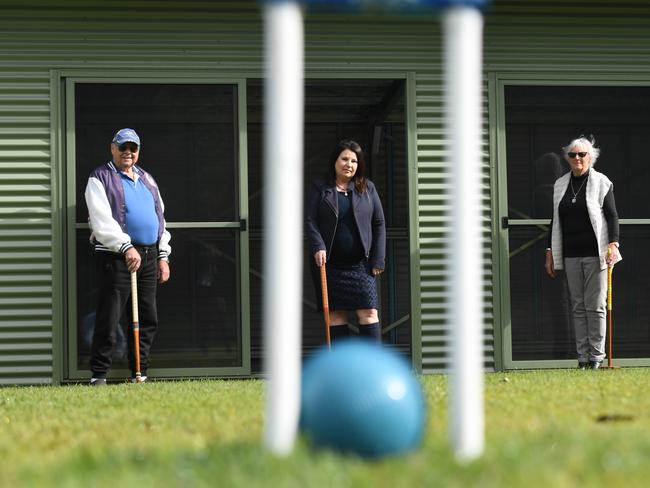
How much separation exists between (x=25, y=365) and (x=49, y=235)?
1090mm

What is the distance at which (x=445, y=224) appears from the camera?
8883 mm

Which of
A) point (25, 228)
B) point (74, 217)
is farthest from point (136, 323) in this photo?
point (25, 228)

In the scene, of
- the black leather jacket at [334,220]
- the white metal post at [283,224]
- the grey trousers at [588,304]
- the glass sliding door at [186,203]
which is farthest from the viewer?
the glass sliding door at [186,203]

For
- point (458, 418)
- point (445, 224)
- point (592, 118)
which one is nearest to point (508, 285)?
point (445, 224)

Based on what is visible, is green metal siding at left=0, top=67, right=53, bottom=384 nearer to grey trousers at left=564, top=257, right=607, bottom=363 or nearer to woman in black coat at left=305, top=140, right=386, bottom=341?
woman in black coat at left=305, top=140, right=386, bottom=341

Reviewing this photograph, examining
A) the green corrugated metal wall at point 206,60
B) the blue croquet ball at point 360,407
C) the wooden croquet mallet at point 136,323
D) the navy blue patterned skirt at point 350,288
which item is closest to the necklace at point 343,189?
the navy blue patterned skirt at point 350,288

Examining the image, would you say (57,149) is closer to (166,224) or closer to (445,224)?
(166,224)

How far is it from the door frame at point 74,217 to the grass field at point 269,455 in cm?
214

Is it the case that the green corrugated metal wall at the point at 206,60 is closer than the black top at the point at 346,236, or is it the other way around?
the black top at the point at 346,236

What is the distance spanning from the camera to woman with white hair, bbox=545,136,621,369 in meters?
8.25

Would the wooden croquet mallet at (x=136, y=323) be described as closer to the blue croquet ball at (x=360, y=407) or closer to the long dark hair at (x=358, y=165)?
the long dark hair at (x=358, y=165)

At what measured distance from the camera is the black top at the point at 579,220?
8.36 metres

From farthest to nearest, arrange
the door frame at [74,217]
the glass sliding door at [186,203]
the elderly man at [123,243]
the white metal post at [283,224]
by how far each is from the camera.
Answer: the glass sliding door at [186,203], the door frame at [74,217], the elderly man at [123,243], the white metal post at [283,224]

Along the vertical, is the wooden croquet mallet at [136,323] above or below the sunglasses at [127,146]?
below
